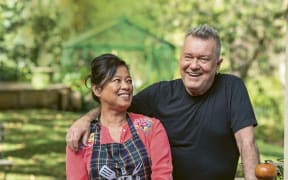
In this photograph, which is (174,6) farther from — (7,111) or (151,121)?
(151,121)

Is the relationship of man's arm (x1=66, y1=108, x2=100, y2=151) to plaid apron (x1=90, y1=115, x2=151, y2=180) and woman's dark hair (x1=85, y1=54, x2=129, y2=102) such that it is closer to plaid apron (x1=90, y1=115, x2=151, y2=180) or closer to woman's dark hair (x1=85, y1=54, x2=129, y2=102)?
plaid apron (x1=90, y1=115, x2=151, y2=180)

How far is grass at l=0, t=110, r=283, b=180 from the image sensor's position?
6.93 m

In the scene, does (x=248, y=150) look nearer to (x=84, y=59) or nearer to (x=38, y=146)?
(x=38, y=146)

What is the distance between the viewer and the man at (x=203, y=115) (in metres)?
2.82

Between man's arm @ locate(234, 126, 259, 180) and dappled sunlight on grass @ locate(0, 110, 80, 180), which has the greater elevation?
man's arm @ locate(234, 126, 259, 180)

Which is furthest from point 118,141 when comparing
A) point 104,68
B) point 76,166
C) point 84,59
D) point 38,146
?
point 84,59

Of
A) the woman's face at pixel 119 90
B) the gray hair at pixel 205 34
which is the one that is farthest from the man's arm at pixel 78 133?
the gray hair at pixel 205 34

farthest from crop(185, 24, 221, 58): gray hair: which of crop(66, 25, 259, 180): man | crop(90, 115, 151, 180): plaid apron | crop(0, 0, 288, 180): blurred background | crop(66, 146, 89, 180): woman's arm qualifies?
crop(0, 0, 288, 180): blurred background

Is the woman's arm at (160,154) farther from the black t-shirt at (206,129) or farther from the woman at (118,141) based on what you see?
the black t-shirt at (206,129)

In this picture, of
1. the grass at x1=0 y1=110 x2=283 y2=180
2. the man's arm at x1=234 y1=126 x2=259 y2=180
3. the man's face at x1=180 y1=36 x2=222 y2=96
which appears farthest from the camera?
the grass at x1=0 y1=110 x2=283 y2=180

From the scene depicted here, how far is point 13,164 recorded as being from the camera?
7230mm

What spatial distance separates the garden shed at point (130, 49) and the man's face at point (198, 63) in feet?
30.8

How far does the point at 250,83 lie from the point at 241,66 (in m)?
0.66

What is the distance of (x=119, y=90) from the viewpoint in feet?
9.03
